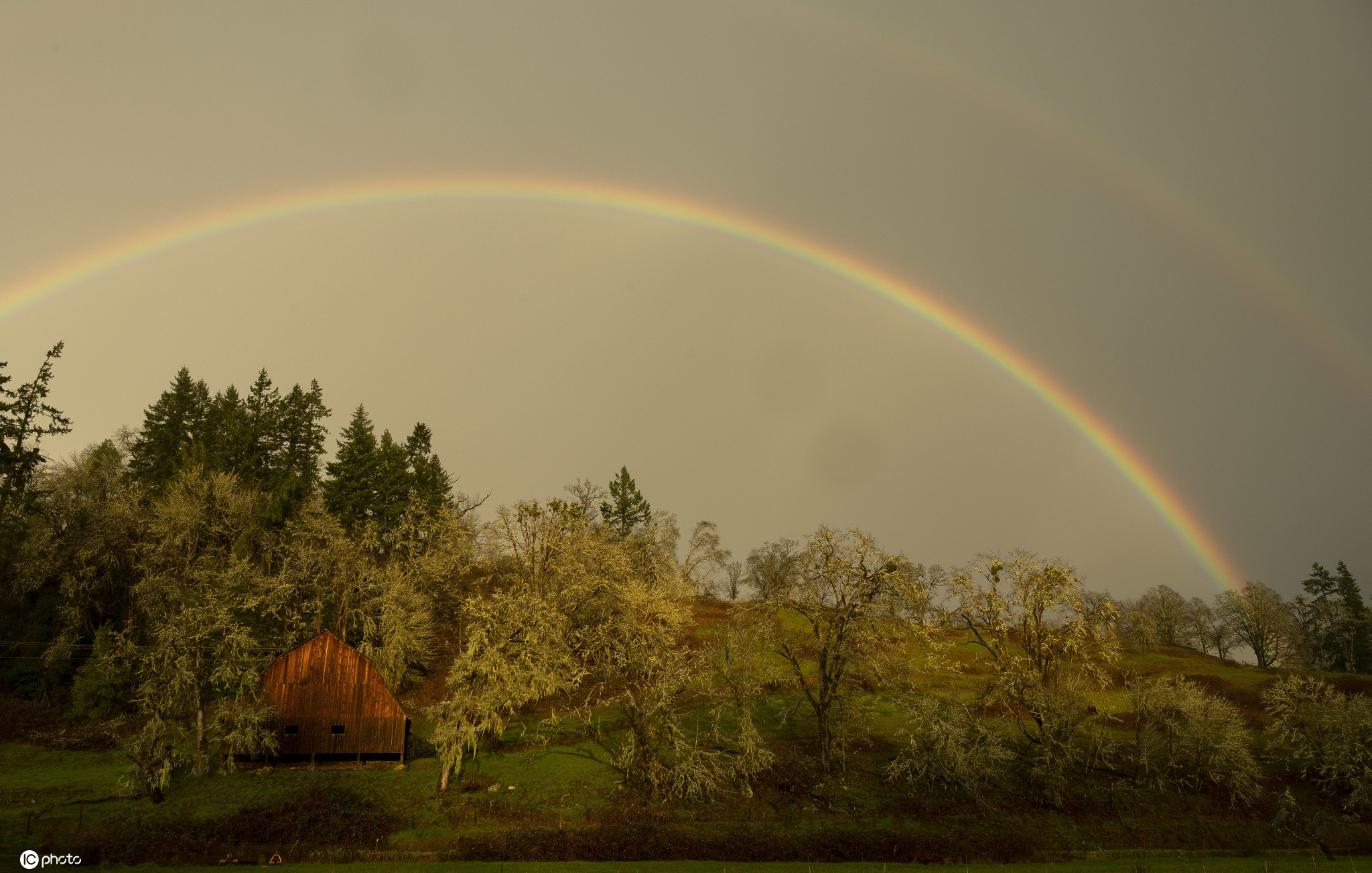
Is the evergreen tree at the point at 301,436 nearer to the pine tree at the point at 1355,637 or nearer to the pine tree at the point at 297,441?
the pine tree at the point at 297,441

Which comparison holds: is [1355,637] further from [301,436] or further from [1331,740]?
[301,436]

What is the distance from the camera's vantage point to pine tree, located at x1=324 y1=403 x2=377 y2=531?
85.4 m

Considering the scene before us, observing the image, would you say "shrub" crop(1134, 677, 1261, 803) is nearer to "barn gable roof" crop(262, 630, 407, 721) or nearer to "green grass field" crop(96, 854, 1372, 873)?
"green grass field" crop(96, 854, 1372, 873)

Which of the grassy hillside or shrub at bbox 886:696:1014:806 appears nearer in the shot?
the grassy hillside

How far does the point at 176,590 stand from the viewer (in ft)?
201

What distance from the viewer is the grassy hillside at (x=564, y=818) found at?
39.3m

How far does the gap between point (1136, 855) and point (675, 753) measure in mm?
25427

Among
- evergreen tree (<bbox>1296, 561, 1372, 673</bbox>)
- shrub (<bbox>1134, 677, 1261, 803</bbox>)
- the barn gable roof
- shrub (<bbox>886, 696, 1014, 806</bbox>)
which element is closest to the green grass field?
shrub (<bbox>886, 696, 1014, 806</bbox>)

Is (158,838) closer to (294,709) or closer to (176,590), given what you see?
(294,709)

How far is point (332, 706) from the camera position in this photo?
52344 mm

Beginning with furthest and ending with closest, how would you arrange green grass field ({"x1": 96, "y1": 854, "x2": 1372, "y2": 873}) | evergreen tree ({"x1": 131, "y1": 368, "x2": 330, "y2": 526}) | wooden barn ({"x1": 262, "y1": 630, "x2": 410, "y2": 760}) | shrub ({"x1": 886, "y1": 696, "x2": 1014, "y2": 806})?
evergreen tree ({"x1": 131, "y1": 368, "x2": 330, "y2": 526}) < wooden barn ({"x1": 262, "y1": 630, "x2": 410, "y2": 760}) < shrub ({"x1": 886, "y1": 696, "x2": 1014, "y2": 806}) < green grass field ({"x1": 96, "y1": 854, "x2": 1372, "y2": 873})

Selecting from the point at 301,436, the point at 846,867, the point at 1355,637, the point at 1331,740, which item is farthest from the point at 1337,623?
the point at 301,436

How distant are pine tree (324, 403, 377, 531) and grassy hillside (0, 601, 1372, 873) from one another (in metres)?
35.6

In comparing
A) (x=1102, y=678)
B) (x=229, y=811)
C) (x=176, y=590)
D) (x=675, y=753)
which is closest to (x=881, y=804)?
(x=675, y=753)
